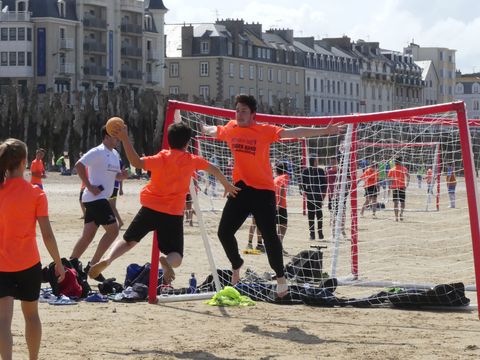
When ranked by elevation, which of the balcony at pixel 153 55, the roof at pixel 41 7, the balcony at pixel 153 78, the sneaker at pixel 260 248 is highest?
the roof at pixel 41 7

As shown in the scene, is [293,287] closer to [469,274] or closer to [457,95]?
[469,274]

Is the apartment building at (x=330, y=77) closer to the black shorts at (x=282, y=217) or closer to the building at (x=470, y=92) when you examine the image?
the building at (x=470, y=92)

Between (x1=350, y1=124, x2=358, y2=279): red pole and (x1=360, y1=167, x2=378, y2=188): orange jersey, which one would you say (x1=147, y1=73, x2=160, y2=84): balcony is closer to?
(x1=360, y1=167, x2=378, y2=188): orange jersey

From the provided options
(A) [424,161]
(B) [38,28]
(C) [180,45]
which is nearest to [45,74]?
(B) [38,28]

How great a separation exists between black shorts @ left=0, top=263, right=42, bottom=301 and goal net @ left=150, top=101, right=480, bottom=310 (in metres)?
3.71

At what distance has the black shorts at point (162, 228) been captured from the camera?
10023mm

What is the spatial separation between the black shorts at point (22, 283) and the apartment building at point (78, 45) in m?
79.9

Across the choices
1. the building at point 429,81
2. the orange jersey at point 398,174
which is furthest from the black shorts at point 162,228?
the building at point 429,81

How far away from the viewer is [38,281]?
23.4ft

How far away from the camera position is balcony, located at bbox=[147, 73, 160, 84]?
9853 cm

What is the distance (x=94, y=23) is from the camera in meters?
92.6

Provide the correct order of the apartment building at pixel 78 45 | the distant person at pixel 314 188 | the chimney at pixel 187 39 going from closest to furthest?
the distant person at pixel 314 188
the apartment building at pixel 78 45
the chimney at pixel 187 39

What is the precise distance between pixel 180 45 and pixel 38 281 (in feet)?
319

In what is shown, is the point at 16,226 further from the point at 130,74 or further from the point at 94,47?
the point at 130,74
